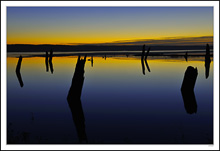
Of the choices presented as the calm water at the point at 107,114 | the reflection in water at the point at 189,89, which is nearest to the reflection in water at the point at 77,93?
the calm water at the point at 107,114

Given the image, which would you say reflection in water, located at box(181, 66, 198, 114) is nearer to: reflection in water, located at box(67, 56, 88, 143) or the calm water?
the calm water

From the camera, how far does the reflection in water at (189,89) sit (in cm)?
1406

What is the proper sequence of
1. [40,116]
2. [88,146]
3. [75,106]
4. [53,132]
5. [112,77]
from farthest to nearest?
[112,77] < [75,106] < [40,116] < [53,132] < [88,146]

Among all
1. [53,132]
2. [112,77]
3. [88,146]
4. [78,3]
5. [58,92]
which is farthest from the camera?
[112,77]

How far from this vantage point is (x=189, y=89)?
53.5ft

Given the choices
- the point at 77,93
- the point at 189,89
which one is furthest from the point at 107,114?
the point at 189,89

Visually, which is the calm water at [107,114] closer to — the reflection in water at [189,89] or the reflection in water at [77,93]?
the reflection in water at [77,93]

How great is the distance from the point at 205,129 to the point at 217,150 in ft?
10.4

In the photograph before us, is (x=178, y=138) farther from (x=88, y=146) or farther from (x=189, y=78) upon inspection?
(x=189, y=78)

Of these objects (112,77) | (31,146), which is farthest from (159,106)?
(112,77)

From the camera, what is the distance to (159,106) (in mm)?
13875

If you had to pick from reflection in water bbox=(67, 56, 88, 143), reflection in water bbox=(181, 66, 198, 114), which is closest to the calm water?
reflection in water bbox=(67, 56, 88, 143)

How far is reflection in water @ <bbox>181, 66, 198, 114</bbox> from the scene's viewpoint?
14055 millimetres

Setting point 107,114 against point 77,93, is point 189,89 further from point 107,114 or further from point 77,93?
point 77,93
